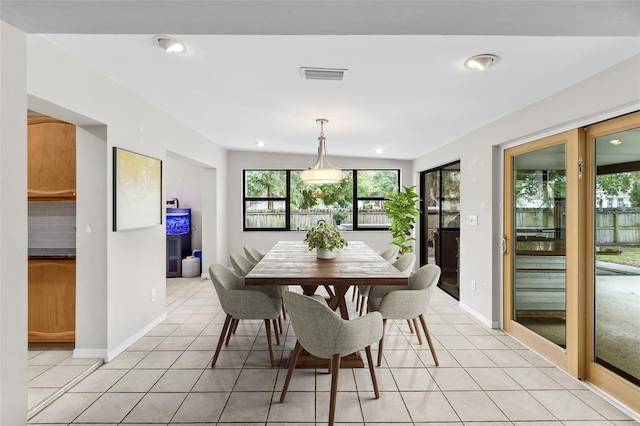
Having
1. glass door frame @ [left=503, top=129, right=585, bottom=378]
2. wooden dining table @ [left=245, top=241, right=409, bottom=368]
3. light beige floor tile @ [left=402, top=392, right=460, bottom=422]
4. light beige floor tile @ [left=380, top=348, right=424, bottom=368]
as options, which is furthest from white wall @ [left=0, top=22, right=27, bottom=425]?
glass door frame @ [left=503, top=129, right=585, bottom=378]

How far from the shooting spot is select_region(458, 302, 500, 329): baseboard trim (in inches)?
155

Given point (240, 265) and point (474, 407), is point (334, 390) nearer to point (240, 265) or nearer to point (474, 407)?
point (474, 407)

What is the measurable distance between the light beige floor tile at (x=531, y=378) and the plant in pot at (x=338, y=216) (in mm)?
4613

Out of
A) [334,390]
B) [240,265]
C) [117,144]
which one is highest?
[117,144]

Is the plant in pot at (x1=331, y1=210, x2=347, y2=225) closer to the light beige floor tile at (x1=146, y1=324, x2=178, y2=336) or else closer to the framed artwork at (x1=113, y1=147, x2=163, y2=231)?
the framed artwork at (x1=113, y1=147, x2=163, y2=231)

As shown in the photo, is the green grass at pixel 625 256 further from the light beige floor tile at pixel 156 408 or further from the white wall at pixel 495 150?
the light beige floor tile at pixel 156 408

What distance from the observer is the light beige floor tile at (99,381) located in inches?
103

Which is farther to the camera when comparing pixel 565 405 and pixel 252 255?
pixel 252 255

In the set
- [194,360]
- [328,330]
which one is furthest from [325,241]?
[194,360]

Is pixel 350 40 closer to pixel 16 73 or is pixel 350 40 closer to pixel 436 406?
pixel 16 73

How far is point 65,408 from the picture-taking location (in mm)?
2383

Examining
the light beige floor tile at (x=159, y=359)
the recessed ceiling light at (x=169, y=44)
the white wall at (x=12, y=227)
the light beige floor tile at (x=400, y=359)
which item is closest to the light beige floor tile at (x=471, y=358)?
the light beige floor tile at (x=400, y=359)

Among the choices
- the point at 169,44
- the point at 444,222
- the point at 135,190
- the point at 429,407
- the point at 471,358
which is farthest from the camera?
the point at 444,222

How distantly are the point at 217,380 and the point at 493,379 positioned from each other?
213 cm
